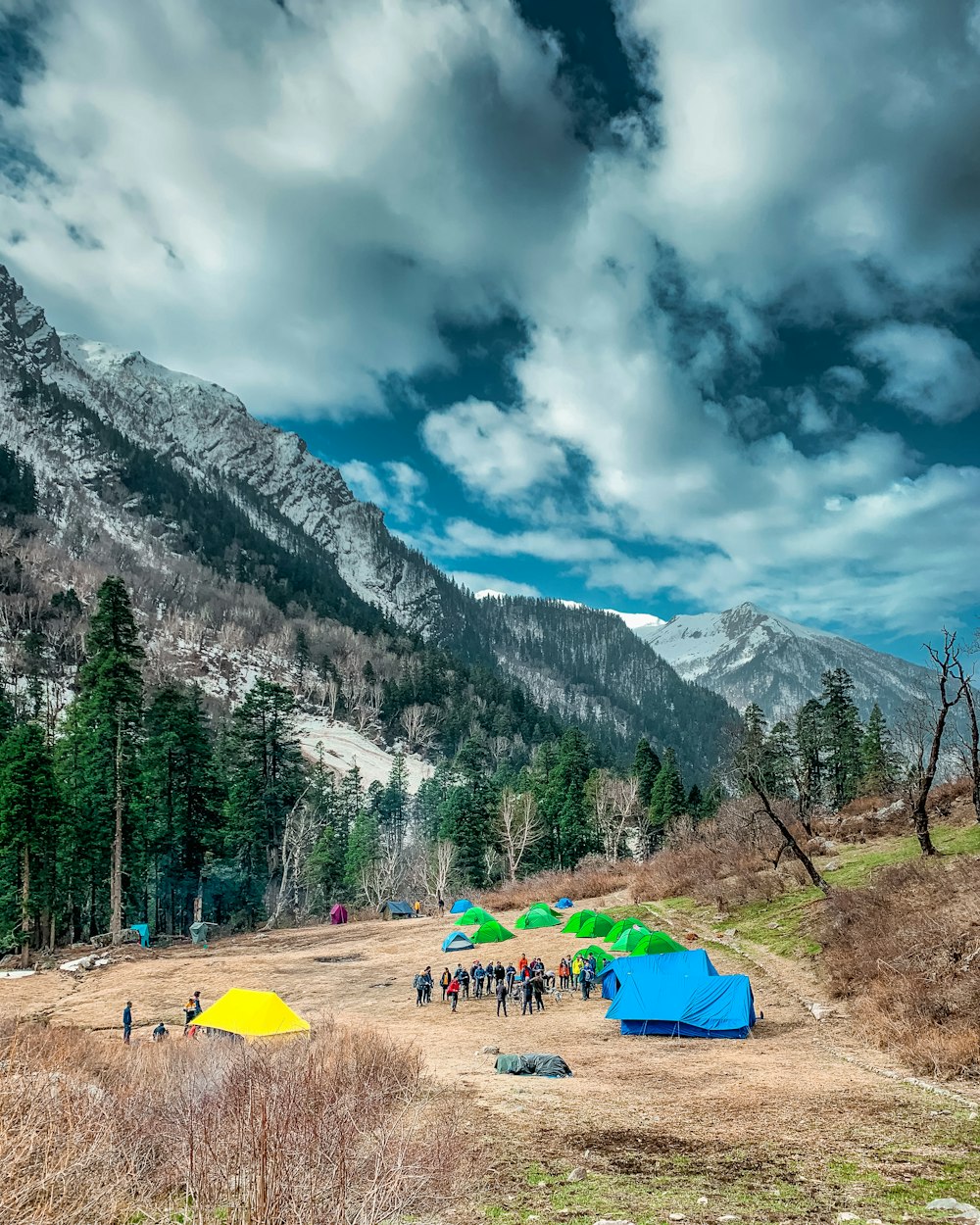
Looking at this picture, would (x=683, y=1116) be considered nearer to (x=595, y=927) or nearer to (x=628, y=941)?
(x=628, y=941)

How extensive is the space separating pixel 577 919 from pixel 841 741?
4459 centimetres

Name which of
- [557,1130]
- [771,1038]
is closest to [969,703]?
[771,1038]

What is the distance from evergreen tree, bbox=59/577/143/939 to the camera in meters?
35.7

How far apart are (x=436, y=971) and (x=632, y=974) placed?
14.0 m

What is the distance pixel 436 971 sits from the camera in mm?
30453

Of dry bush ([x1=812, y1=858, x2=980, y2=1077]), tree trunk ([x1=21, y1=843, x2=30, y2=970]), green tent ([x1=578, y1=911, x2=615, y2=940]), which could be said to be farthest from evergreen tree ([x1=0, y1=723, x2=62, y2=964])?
dry bush ([x1=812, y1=858, x2=980, y2=1077])

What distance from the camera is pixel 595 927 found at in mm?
33375

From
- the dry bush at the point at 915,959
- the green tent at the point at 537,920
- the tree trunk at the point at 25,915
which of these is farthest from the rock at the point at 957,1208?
the tree trunk at the point at 25,915

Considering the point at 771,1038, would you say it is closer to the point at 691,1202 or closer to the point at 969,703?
the point at 691,1202

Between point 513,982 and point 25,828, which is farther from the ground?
point 25,828

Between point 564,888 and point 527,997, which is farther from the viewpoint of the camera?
point 564,888

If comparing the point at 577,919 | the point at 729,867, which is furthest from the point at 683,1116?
the point at 729,867

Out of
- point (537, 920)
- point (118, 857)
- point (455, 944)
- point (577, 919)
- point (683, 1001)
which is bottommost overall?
point (455, 944)

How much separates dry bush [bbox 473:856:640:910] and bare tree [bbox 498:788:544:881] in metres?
8.15
